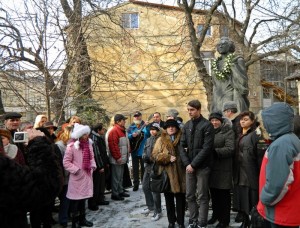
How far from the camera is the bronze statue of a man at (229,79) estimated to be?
7730 millimetres

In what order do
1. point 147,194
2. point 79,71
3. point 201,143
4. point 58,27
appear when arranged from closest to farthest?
point 201,143
point 147,194
point 58,27
point 79,71

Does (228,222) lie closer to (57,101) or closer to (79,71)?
(57,101)

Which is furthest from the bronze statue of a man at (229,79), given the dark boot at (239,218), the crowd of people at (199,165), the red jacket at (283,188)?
the red jacket at (283,188)

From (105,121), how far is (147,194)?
24.8ft

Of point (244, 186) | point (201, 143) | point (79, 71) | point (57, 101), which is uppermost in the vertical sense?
point (79, 71)

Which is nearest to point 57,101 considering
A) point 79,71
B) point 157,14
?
point 79,71

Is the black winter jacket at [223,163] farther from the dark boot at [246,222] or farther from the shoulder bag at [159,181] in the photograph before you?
the shoulder bag at [159,181]

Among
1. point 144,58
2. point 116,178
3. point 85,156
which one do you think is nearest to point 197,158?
point 85,156

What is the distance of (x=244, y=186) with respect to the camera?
5.48 metres

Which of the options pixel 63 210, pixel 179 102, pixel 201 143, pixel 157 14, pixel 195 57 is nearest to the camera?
pixel 201 143

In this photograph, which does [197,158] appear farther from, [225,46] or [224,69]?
[225,46]

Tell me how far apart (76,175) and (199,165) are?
212 cm

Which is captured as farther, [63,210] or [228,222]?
[63,210]

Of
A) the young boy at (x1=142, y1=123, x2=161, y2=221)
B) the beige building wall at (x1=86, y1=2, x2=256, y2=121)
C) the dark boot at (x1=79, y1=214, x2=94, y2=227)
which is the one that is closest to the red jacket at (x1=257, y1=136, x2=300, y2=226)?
the young boy at (x1=142, y1=123, x2=161, y2=221)
